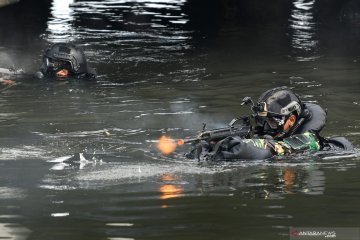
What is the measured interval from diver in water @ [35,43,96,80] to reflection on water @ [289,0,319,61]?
5893 mm

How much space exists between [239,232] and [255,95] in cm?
981

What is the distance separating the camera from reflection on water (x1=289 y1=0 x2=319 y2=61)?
79.4 ft

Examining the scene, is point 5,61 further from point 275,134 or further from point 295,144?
point 295,144

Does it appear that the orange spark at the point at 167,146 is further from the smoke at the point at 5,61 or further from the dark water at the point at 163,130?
the smoke at the point at 5,61

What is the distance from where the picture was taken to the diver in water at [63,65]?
20.2m

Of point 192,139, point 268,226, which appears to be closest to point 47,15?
point 192,139

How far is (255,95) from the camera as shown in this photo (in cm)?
1833

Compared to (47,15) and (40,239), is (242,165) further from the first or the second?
(47,15)

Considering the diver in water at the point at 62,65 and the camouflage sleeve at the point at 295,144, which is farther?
the diver in water at the point at 62,65

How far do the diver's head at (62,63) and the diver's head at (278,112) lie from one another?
866cm

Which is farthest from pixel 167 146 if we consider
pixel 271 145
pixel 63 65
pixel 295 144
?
pixel 63 65

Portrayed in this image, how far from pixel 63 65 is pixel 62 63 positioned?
0.17 feet

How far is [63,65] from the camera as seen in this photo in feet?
66.7

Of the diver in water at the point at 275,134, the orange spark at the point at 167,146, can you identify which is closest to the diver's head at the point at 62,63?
the orange spark at the point at 167,146
